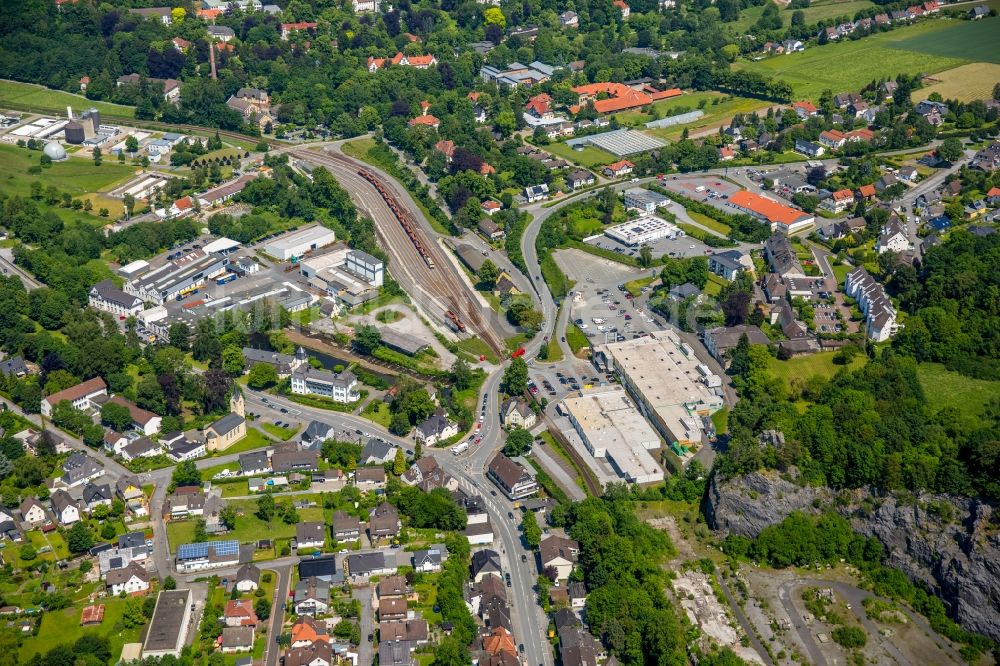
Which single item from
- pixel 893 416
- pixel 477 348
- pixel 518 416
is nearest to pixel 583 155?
pixel 477 348

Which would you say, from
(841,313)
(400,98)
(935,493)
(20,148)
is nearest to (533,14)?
(400,98)

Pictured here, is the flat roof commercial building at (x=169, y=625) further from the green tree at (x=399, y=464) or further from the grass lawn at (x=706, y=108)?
the grass lawn at (x=706, y=108)

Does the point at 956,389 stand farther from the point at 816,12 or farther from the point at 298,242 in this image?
the point at 816,12

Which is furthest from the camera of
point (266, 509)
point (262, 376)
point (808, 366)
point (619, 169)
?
point (619, 169)

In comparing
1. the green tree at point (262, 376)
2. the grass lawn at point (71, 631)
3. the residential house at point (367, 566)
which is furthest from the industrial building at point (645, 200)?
the grass lawn at point (71, 631)

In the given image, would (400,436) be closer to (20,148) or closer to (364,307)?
(364,307)
